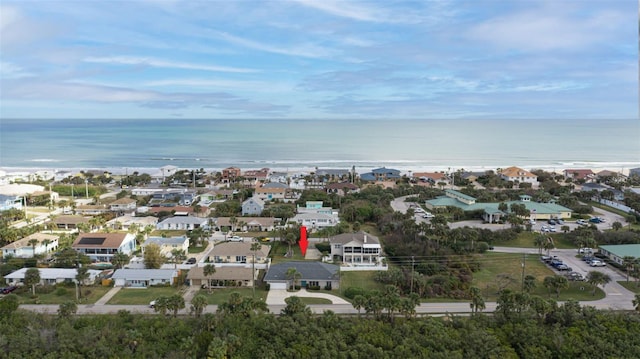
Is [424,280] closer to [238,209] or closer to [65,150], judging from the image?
[238,209]

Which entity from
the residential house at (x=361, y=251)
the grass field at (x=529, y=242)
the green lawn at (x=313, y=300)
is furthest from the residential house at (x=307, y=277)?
the grass field at (x=529, y=242)

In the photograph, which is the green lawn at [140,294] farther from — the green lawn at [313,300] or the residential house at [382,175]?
the residential house at [382,175]

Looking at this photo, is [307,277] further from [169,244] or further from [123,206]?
[123,206]

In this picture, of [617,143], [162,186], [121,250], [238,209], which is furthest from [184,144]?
[617,143]

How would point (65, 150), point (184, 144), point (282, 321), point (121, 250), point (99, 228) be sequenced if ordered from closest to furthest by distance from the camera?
point (282, 321), point (121, 250), point (99, 228), point (65, 150), point (184, 144)

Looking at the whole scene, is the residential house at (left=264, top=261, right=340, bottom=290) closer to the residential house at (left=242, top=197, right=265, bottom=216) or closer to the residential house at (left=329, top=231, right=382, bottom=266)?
the residential house at (left=329, top=231, right=382, bottom=266)

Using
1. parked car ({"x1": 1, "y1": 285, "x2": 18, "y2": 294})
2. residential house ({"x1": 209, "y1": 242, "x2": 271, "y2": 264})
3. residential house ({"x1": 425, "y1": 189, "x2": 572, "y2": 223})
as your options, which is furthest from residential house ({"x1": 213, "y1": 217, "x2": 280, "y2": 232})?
residential house ({"x1": 425, "y1": 189, "x2": 572, "y2": 223})

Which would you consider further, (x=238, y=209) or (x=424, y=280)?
(x=238, y=209)
